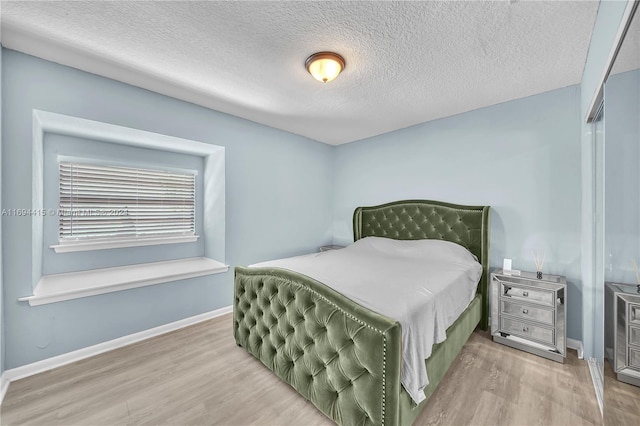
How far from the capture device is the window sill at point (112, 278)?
2240 mm

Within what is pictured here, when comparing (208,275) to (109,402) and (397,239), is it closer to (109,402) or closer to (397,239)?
(109,402)

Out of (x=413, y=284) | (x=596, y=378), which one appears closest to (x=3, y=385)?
(x=413, y=284)

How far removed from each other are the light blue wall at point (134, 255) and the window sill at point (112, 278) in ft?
0.32

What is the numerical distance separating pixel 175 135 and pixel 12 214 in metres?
1.50

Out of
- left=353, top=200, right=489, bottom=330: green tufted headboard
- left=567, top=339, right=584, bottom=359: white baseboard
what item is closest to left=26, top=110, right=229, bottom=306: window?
left=353, top=200, right=489, bottom=330: green tufted headboard

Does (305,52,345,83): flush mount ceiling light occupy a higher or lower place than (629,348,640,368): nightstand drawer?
higher

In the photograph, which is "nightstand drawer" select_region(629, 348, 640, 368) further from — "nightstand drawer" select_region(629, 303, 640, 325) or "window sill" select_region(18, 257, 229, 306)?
"window sill" select_region(18, 257, 229, 306)

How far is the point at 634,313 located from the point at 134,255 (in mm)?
4219

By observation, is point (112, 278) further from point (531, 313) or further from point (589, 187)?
point (589, 187)

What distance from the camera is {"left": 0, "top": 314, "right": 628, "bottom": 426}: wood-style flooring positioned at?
1.70 metres

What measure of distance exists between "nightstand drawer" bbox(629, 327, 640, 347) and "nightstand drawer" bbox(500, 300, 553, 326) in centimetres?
143

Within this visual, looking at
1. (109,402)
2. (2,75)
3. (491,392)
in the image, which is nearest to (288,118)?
(2,75)

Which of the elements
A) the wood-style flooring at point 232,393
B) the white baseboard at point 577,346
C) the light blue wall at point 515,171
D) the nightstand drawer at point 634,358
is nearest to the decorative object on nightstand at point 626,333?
the nightstand drawer at point 634,358

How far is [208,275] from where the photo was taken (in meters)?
3.28
